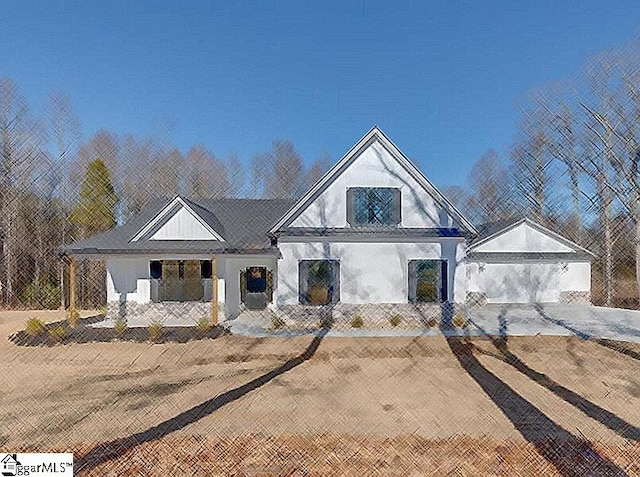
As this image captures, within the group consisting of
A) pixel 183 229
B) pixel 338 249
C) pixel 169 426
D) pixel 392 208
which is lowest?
pixel 169 426

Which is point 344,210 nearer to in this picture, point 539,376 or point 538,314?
point 539,376

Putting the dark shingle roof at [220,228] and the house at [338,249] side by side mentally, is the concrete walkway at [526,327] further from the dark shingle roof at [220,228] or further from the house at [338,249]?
the dark shingle roof at [220,228]

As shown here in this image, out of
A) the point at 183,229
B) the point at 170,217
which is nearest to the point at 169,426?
the point at 183,229

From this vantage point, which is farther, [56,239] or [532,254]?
[532,254]

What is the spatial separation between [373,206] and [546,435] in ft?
22.1

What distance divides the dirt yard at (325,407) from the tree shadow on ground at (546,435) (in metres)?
0.02

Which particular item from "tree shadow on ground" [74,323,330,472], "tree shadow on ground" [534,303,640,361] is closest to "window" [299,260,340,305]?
"tree shadow on ground" [74,323,330,472]

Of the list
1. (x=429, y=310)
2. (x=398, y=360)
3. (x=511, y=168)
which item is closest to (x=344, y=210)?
(x=429, y=310)

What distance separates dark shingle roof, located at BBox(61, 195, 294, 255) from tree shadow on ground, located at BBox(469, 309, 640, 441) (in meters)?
5.96

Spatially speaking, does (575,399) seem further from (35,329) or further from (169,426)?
(35,329)

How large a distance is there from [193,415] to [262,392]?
958 mm

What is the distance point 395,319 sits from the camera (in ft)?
29.2

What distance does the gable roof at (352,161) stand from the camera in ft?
30.3

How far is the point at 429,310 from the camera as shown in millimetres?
9125
